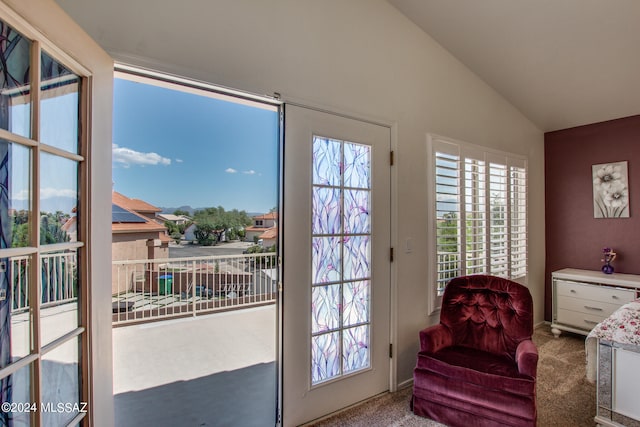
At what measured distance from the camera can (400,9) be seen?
8.58 ft

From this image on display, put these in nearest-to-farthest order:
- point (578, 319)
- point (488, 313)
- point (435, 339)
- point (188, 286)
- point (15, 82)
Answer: point (15, 82) → point (435, 339) → point (488, 313) → point (578, 319) → point (188, 286)

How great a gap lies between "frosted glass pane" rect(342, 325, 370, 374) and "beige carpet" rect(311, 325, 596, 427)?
28 cm

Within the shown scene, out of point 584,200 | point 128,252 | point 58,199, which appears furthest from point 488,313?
point 128,252

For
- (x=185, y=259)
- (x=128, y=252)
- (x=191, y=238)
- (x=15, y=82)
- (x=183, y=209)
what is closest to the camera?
(x=15, y=82)

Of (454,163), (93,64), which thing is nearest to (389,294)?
(454,163)

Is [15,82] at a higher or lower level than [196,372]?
higher

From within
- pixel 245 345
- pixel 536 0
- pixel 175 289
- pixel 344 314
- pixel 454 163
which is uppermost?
pixel 536 0

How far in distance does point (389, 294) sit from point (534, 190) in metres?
2.70

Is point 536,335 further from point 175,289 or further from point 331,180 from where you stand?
point 175,289

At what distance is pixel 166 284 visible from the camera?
179 inches

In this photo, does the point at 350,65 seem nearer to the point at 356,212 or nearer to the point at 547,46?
the point at 356,212

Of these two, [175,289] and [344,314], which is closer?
[344,314]

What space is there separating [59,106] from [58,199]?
0.31m

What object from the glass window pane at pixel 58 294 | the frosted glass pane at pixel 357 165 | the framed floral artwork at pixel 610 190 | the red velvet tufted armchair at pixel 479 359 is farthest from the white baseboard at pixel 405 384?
the framed floral artwork at pixel 610 190
